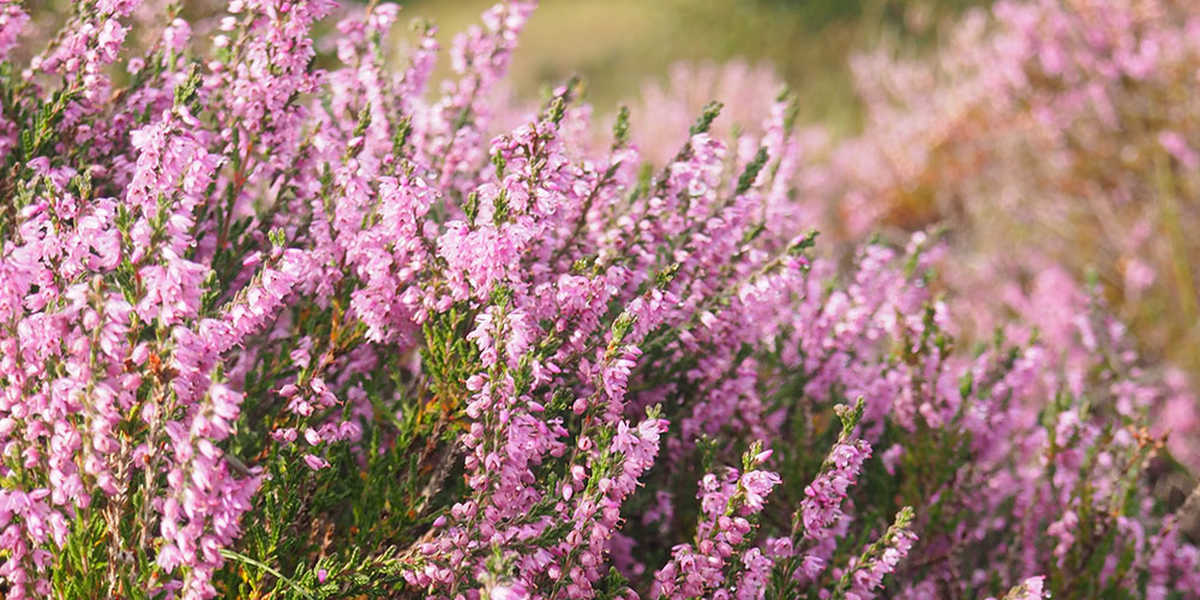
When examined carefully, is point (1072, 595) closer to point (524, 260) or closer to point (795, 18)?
point (524, 260)

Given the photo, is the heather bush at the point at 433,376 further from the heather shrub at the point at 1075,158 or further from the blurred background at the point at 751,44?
the blurred background at the point at 751,44

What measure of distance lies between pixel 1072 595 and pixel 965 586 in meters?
0.27

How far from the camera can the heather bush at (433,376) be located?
5.39ft

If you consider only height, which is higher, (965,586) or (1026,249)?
(1026,249)

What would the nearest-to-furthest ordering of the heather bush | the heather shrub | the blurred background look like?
1. the heather bush
2. the heather shrub
3. the blurred background

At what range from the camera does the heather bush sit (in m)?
1.64

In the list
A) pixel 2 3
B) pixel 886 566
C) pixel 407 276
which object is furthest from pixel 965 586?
pixel 2 3

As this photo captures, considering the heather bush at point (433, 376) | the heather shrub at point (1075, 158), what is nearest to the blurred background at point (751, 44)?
the heather shrub at point (1075, 158)

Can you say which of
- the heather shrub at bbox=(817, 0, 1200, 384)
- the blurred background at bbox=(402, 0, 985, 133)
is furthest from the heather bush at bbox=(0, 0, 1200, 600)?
the blurred background at bbox=(402, 0, 985, 133)

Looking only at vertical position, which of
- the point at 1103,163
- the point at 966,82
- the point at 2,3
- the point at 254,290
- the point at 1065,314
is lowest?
the point at 254,290

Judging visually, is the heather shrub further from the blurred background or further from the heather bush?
the heather bush

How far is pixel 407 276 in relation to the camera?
1941mm

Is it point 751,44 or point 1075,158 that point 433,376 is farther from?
point 751,44

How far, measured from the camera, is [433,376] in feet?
6.47
